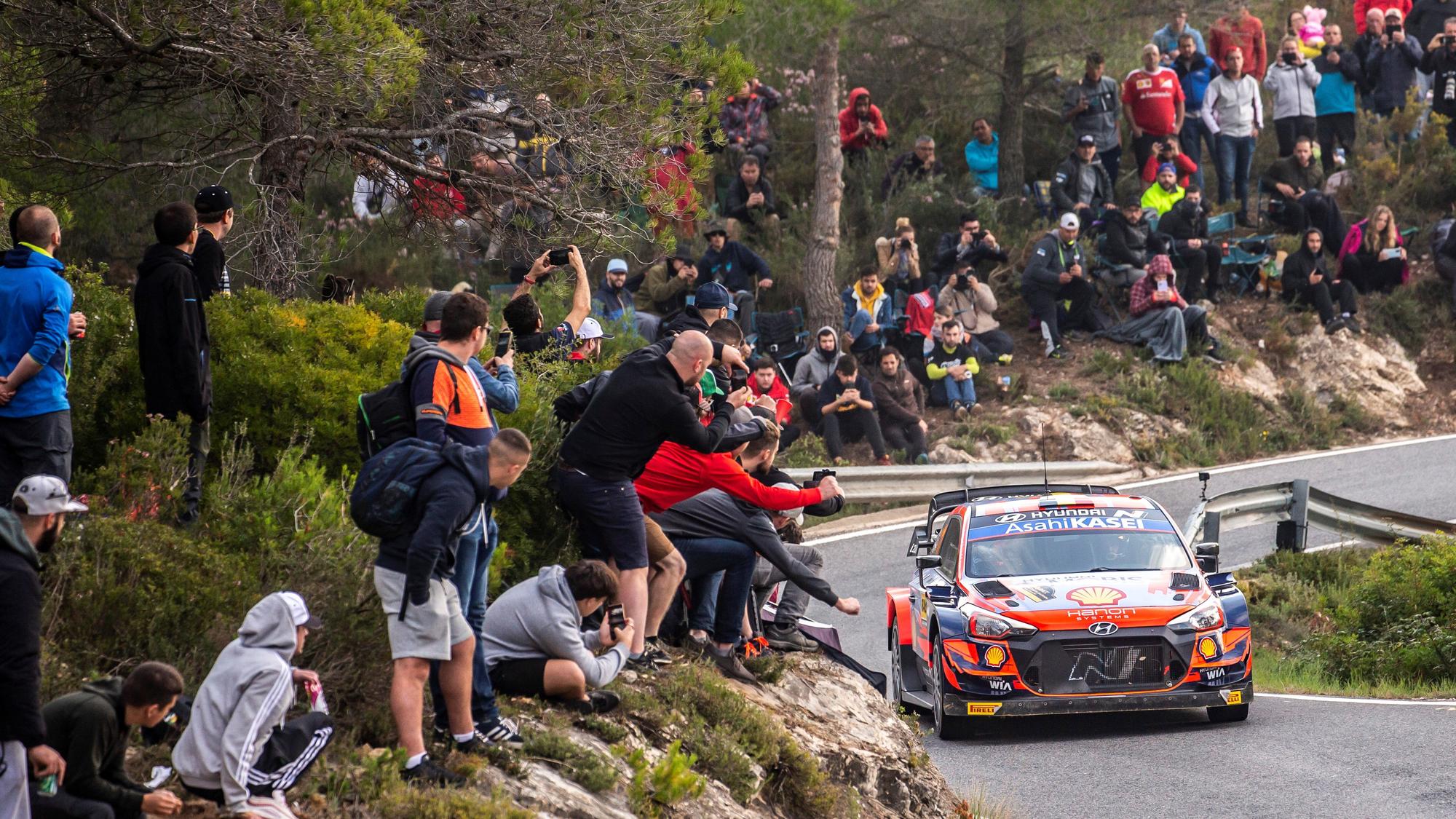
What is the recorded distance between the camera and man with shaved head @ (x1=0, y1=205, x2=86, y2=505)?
27.5ft

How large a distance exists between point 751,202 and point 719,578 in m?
14.6

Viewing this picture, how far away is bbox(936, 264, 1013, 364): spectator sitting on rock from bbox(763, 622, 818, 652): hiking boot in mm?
11797

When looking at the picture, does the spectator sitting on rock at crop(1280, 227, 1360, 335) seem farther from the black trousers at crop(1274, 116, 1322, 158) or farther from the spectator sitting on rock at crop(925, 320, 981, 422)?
the spectator sitting on rock at crop(925, 320, 981, 422)

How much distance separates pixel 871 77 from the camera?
96.0ft

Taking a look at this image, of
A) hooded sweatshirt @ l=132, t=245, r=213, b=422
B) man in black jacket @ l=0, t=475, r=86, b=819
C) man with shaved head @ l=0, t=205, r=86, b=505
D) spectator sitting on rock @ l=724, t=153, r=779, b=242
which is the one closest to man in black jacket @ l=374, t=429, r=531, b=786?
man in black jacket @ l=0, t=475, r=86, b=819

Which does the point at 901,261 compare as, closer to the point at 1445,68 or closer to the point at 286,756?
the point at 1445,68

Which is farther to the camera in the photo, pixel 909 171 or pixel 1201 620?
pixel 909 171

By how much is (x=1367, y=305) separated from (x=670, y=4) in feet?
57.4

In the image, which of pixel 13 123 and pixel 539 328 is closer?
pixel 539 328

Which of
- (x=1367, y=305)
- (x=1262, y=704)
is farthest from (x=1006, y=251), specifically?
(x=1262, y=704)

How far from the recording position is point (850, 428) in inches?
823

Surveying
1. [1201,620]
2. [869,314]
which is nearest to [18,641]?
[1201,620]

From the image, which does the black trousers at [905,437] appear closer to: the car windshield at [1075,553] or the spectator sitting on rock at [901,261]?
the spectator sitting on rock at [901,261]

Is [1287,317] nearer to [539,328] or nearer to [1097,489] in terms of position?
[1097,489]
